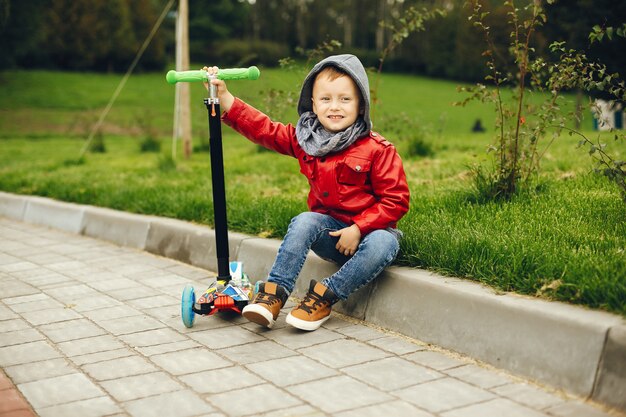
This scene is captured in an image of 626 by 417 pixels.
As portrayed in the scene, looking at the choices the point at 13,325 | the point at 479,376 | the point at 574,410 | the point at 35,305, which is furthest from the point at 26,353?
the point at 574,410

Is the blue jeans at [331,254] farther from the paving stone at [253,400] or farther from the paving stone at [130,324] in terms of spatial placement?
the paving stone at [253,400]

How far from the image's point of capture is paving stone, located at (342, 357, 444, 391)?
10.0ft

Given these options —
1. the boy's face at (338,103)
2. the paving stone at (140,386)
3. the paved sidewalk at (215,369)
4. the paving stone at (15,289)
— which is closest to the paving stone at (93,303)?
the paved sidewalk at (215,369)

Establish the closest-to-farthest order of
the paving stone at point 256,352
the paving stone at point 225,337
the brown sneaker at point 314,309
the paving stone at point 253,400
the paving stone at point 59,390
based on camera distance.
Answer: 1. the paving stone at point 253,400
2. the paving stone at point 59,390
3. the paving stone at point 256,352
4. the paving stone at point 225,337
5. the brown sneaker at point 314,309

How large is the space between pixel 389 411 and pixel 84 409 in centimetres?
113

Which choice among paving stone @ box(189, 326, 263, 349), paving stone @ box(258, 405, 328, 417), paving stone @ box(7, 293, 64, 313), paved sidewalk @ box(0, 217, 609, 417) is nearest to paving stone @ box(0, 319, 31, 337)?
paved sidewalk @ box(0, 217, 609, 417)

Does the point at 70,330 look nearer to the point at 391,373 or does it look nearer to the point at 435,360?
the point at 391,373

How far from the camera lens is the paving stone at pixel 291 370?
123 inches

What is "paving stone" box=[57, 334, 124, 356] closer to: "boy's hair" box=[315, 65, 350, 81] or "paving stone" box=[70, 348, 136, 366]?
"paving stone" box=[70, 348, 136, 366]

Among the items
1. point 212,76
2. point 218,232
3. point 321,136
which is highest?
point 212,76

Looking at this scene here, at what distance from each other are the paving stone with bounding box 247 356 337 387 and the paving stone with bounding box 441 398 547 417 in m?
0.62

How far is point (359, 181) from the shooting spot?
13.0 ft

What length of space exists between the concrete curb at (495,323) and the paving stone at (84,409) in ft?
4.84

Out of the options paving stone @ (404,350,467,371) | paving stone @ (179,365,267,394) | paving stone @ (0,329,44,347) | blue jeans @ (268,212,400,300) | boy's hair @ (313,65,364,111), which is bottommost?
paving stone @ (0,329,44,347)
